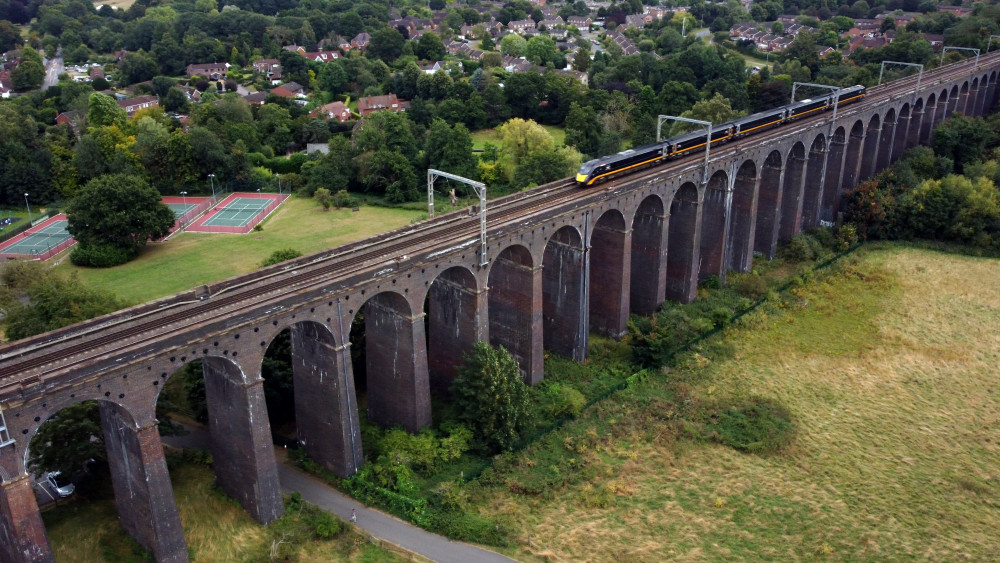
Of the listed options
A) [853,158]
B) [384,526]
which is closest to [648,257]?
[384,526]

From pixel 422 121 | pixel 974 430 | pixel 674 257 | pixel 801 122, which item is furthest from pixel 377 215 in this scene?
pixel 974 430

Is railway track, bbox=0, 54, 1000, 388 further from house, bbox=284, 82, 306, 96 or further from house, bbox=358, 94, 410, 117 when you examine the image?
house, bbox=284, 82, 306, 96

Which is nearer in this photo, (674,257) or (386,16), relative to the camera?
(674,257)

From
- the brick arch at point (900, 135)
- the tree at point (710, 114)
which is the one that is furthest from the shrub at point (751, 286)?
the tree at point (710, 114)

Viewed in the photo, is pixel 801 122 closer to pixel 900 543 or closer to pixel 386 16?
pixel 900 543

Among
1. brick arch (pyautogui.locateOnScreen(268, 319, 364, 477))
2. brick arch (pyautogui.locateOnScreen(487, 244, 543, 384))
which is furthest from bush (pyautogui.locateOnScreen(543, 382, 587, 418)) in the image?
brick arch (pyautogui.locateOnScreen(268, 319, 364, 477))

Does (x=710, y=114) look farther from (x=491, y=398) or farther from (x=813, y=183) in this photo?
(x=491, y=398)
